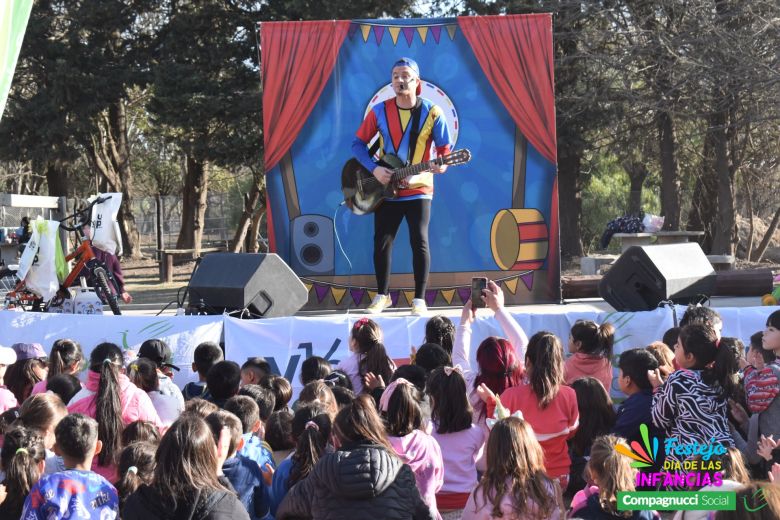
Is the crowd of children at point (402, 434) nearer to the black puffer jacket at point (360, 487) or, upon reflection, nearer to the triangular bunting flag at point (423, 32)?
the black puffer jacket at point (360, 487)

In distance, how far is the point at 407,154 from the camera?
778 cm

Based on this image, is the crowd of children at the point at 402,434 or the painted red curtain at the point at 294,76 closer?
the crowd of children at the point at 402,434

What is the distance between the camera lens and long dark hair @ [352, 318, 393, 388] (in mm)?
4785

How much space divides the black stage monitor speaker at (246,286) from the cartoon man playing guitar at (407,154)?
752 mm

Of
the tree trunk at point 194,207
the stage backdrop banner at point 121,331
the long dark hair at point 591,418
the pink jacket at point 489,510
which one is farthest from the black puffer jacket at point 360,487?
the tree trunk at point 194,207

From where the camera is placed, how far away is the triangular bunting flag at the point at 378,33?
9.88m

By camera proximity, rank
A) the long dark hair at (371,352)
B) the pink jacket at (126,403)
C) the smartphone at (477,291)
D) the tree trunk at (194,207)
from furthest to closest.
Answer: the tree trunk at (194,207) → the smartphone at (477,291) → the long dark hair at (371,352) → the pink jacket at (126,403)

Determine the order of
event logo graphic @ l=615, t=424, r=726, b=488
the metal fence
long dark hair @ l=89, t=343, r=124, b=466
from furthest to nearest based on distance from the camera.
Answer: the metal fence < long dark hair @ l=89, t=343, r=124, b=466 < event logo graphic @ l=615, t=424, r=726, b=488

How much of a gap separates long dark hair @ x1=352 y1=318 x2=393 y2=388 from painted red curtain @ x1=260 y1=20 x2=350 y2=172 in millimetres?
5174

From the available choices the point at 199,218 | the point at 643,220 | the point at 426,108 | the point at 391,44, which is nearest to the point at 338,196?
the point at 391,44

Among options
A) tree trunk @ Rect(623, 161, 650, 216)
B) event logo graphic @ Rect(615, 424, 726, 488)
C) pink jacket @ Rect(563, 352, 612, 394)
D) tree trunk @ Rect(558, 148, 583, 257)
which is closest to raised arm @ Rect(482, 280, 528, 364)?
pink jacket @ Rect(563, 352, 612, 394)

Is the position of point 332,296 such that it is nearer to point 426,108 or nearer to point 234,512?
point 426,108

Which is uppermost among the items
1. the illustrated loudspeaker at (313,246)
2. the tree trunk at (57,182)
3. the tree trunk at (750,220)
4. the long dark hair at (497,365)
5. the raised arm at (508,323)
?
the tree trunk at (57,182)

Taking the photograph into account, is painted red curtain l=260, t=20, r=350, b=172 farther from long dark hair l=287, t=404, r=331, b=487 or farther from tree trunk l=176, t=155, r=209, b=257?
tree trunk l=176, t=155, r=209, b=257
